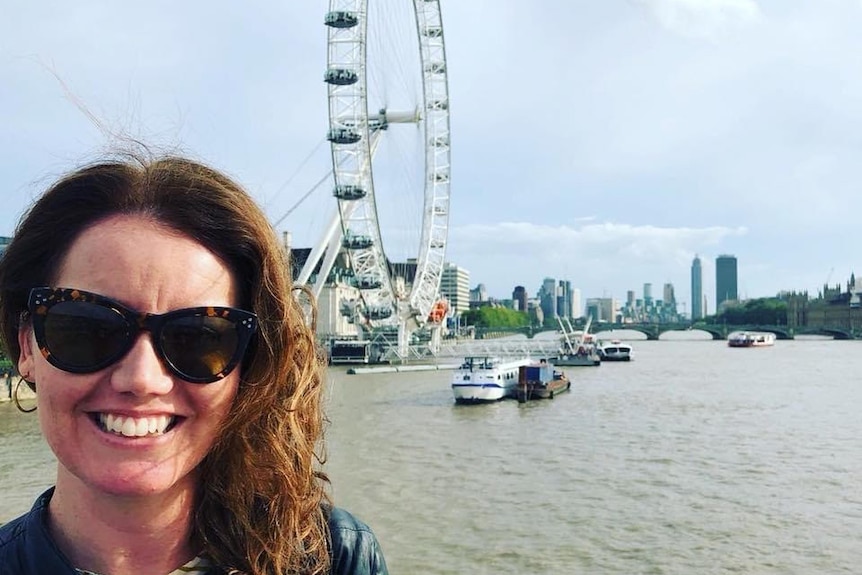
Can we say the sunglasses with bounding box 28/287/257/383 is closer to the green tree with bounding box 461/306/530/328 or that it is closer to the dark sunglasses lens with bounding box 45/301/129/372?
the dark sunglasses lens with bounding box 45/301/129/372

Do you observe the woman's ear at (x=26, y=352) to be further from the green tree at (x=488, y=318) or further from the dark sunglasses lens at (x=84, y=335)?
the green tree at (x=488, y=318)

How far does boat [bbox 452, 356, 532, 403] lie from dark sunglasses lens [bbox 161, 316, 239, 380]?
903 inches

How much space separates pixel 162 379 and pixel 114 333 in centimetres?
8

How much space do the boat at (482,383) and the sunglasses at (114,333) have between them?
23.0 metres

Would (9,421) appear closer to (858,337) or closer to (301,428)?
(301,428)

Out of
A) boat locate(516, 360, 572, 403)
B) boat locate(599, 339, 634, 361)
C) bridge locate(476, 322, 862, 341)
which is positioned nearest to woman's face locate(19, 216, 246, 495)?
boat locate(516, 360, 572, 403)

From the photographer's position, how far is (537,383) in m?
25.8

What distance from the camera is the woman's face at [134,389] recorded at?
97 centimetres

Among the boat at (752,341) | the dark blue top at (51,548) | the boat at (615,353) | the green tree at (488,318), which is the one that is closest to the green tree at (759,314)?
the green tree at (488,318)

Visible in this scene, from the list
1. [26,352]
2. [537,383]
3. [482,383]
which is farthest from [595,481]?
[537,383]

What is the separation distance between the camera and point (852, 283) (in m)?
102

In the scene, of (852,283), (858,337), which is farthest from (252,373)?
(852,283)

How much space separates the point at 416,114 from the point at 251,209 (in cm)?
4039

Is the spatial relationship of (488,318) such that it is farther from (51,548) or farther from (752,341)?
(51,548)
